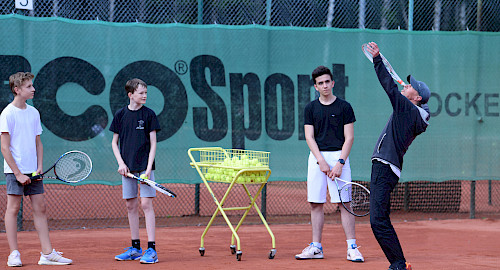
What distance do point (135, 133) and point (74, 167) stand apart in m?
0.56

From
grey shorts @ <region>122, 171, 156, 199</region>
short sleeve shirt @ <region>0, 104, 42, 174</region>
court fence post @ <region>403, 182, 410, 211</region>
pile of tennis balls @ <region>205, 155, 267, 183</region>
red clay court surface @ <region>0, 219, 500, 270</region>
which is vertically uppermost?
short sleeve shirt @ <region>0, 104, 42, 174</region>

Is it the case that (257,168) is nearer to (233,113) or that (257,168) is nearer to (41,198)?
(41,198)

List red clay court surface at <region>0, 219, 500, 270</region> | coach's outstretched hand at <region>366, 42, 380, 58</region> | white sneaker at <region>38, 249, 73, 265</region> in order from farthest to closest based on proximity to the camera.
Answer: red clay court surface at <region>0, 219, 500, 270</region>
white sneaker at <region>38, 249, 73, 265</region>
coach's outstretched hand at <region>366, 42, 380, 58</region>

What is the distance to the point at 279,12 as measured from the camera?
7961mm

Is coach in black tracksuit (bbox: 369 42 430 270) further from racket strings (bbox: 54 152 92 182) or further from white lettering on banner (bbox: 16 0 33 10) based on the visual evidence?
white lettering on banner (bbox: 16 0 33 10)

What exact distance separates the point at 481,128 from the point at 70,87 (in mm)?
5093

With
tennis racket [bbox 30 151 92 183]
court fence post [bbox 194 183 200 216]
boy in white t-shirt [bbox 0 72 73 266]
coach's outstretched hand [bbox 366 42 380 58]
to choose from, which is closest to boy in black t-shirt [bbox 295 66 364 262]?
coach's outstretched hand [bbox 366 42 380 58]

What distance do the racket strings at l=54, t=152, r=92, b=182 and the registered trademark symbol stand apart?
2511 mm

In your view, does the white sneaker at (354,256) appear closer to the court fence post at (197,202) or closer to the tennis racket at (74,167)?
the tennis racket at (74,167)

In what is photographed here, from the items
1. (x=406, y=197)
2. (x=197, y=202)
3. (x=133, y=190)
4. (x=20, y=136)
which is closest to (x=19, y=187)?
(x=20, y=136)

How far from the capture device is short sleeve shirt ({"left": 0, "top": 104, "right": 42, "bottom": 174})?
485 cm

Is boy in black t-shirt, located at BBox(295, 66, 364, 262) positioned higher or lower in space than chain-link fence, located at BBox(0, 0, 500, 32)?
lower

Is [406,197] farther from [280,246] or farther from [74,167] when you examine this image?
[74,167]

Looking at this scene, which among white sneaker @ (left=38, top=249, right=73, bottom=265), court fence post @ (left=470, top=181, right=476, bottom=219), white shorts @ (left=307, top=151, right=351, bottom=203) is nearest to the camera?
white sneaker @ (left=38, top=249, right=73, bottom=265)
